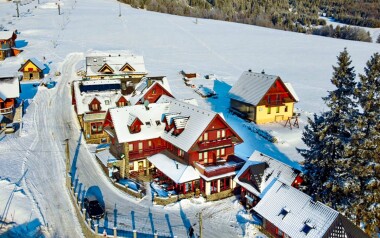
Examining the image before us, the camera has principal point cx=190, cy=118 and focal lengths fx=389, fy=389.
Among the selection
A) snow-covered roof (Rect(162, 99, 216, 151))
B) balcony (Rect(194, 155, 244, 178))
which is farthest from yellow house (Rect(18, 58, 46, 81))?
balcony (Rect(194, 155, 244, 178))

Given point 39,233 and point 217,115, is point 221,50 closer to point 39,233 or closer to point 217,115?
point 217,115

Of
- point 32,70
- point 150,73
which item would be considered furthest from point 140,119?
point 32,70

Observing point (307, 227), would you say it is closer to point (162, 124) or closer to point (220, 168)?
point (220, 168)

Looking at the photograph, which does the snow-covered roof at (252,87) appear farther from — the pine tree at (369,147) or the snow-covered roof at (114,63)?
the pine tree at (369,147)

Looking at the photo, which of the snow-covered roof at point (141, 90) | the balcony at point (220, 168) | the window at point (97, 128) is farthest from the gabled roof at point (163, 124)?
the window at point (97, 128)

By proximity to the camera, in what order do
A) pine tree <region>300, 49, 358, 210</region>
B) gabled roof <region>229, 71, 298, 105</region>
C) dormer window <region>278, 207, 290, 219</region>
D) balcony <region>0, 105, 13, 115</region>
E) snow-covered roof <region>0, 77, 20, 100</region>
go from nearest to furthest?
pine tree <region>300, 49, 358, 210</region> → dormer window <region>278, 207, 290, 219</region> → balcony <region>0, 105, 13, 115</region> → snow-covered roof <region>0, 77, 20, 100</region> → gabled roof <region>229, 71, 298, 105</region>

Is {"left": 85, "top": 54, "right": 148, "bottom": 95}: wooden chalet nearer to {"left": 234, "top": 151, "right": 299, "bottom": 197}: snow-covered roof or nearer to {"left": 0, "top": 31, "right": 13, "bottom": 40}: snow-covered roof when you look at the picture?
{"left": 0, "top": 31, "right": 13, "bottom": 40}: snow-covered roof
